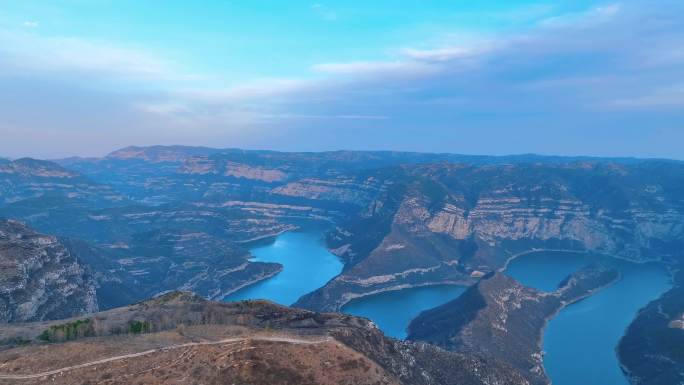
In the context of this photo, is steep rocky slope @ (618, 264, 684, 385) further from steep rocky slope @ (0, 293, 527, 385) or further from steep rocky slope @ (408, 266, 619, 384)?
steep rocky slope @ (0, 293, 527, 385)

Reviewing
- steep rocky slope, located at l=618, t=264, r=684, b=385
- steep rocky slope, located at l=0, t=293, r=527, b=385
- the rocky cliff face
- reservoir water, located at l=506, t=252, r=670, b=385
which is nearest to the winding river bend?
reservoir water, located at l=506, t=252, r=670, b=385

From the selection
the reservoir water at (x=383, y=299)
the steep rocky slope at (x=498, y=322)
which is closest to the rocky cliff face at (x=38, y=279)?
the reservoir water at (x=383, y=299)

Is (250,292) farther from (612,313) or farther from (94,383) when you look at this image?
(94,383)

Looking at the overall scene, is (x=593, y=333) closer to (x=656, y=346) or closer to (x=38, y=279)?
(x=656, y=346)

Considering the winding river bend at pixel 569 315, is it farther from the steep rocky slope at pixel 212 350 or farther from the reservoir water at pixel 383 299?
the steep rocky slope at pixel 212 350

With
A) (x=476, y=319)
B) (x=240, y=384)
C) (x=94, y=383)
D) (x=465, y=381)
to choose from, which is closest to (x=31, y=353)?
(x=94, y=383)
